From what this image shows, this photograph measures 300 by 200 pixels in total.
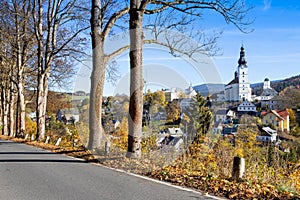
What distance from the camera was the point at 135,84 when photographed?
11.0 meters

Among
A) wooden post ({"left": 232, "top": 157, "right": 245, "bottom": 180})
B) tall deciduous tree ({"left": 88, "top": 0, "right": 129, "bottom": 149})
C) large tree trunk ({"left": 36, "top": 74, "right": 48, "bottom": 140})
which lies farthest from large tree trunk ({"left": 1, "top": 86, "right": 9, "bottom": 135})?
wooden post ({"left": 232, "top": 157, "right": 245, "bottom": 180})

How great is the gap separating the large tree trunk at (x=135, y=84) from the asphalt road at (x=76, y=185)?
1472mm

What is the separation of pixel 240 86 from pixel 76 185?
12206 millimetres

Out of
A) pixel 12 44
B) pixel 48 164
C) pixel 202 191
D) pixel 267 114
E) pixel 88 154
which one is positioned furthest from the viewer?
A: pixel 12 44

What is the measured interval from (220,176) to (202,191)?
4.70ft

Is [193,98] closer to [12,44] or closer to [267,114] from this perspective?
[267,114]

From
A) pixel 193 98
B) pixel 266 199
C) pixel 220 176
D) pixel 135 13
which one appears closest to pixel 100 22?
pixel 135 13

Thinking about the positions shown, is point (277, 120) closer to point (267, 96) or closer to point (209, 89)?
point (267, 96)

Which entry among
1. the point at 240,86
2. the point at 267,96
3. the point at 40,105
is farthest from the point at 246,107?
the point at 40,105

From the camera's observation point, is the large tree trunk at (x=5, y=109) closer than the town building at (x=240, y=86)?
No

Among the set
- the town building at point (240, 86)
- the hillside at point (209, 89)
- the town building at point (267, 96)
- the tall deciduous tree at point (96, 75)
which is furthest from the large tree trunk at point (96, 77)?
the town building at point (267, 96)

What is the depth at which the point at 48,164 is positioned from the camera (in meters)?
10.6

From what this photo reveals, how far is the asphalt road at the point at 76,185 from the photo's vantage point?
21.3 feet

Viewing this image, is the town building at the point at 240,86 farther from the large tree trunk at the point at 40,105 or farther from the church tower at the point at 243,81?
the large tree trunk at the point at 40,105
